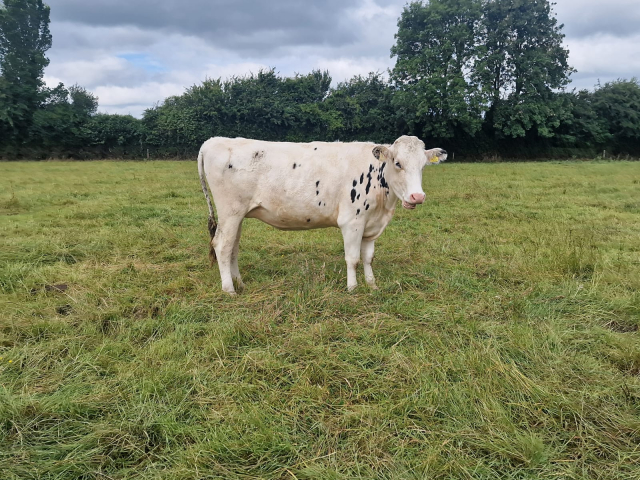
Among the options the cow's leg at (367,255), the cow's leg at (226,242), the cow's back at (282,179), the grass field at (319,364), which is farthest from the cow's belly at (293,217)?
the grass field at (319,364)

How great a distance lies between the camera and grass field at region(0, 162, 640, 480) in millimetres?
2258

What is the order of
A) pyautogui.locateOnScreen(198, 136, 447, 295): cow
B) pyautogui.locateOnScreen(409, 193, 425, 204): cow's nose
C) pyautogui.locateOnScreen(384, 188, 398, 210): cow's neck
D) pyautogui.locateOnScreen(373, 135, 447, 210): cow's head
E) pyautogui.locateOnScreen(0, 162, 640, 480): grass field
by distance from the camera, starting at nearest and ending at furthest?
pyautogui.locateOnScreen(0, 162, 640, 480): grass field
pyautogui.locateOnScreen(409, 193, 425, 204): cow's nose
pyautogui.locateOnScreen(373, 135, 447, 210): cow's head
pyautogui.locateOnScreen(198, 136, 447, 295): cow
pyautogui.locateOnScreen(384, 188, 398, 210): cow's neck

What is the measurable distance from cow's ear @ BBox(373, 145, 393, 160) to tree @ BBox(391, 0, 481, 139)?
2771cm

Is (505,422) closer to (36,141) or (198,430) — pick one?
(198,430)

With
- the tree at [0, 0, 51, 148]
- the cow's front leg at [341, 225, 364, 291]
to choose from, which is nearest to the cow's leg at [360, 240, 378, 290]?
the cow's front leg at [341, 225, 364, 291]

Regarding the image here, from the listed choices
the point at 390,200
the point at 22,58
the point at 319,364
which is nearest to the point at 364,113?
the point at 22,58

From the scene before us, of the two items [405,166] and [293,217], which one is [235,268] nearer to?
[293,217]

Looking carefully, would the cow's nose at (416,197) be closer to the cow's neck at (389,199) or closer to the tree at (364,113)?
the cow's neck at (389,199)

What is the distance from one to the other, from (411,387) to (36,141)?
36.4m

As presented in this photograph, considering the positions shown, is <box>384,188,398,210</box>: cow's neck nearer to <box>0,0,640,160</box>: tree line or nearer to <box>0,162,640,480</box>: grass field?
<box>0,162,640,480</box>: grass field

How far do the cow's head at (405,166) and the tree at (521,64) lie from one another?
30.3 metres

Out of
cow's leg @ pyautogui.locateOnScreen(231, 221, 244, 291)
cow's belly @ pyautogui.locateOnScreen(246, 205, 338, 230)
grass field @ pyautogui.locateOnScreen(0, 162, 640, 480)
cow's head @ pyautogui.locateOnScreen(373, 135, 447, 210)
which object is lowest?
grass field @ pyautogui.locateOnScreen(0, 162, 640, 480)

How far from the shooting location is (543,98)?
32906 millimetres

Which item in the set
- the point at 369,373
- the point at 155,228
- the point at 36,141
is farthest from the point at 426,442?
the point at 36,141
